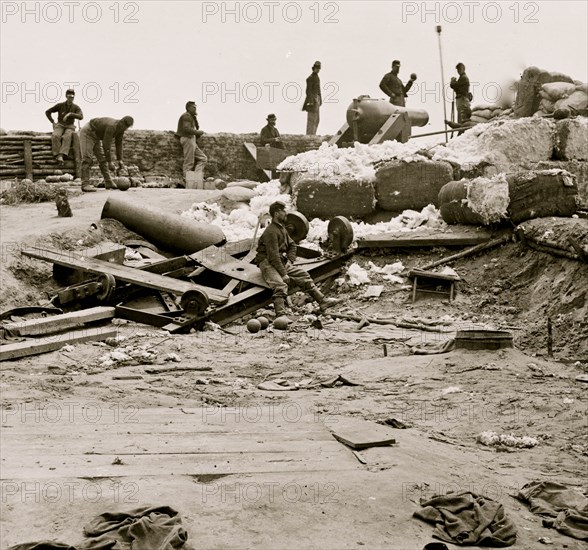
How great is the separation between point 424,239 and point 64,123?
926cm

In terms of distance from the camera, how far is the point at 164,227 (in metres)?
14.1

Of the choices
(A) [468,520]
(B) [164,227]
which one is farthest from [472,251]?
(A) [468,520]

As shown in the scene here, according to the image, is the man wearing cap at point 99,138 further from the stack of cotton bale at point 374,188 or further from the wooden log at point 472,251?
the wooden log at point 472,251

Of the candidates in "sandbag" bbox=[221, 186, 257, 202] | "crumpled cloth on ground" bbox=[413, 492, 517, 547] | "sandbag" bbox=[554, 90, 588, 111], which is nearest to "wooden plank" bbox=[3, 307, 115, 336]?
"sandbag" bbox=[221, 186, 257, 202]

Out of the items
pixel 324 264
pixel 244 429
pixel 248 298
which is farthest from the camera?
pixel 324 264

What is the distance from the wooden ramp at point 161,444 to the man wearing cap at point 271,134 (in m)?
16.2

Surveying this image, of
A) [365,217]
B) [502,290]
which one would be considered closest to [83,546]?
[502,290]

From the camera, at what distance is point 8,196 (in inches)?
648

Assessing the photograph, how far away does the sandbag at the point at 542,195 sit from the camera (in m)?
11.9

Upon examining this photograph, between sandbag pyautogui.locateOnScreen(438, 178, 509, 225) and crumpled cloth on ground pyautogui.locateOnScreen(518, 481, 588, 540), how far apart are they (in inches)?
311

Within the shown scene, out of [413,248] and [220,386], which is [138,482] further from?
[413,248]

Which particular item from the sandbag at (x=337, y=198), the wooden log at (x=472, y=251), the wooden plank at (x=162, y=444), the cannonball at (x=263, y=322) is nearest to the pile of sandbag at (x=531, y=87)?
the sandbag at (x=337, y=198)

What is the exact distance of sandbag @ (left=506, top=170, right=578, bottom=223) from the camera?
11852 millimetres

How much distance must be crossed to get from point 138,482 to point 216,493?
0.38 meters
